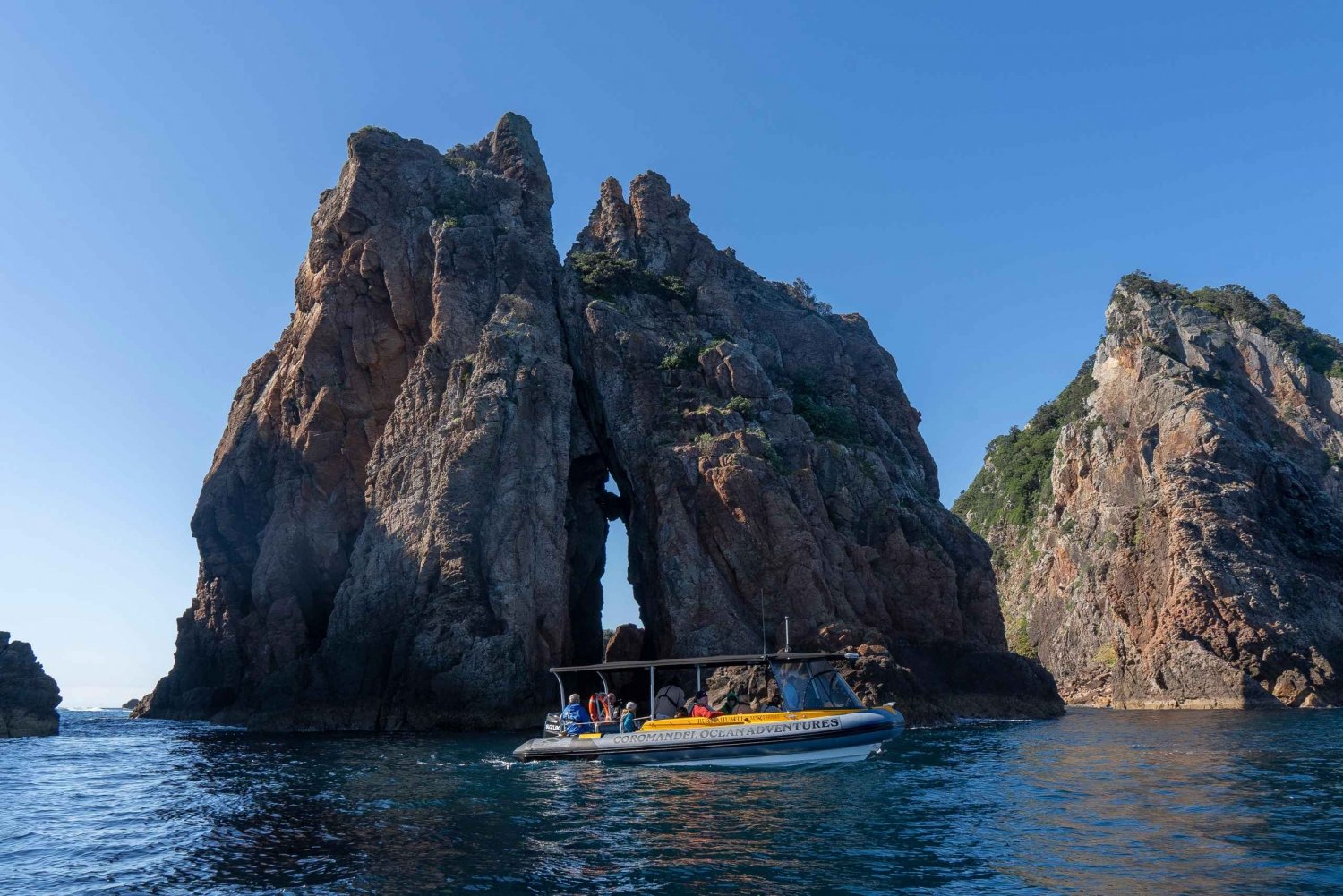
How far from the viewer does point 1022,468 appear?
97.3 metres

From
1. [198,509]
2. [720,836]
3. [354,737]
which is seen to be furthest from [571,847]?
[198,509]

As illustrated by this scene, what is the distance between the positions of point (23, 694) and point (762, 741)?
37.4 m

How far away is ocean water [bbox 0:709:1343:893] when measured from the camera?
12117 mm

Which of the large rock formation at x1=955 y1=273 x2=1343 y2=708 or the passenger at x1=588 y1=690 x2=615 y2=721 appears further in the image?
the large rock formation at x1=955 y1=273 x2=1343 y2=708

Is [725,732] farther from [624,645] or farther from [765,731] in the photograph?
[624,645]

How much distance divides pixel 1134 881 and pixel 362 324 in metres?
49.5

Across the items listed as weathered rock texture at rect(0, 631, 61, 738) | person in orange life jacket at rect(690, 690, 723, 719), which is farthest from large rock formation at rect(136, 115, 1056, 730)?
person in orange life jacket at rect(690, 690, 723, 719)

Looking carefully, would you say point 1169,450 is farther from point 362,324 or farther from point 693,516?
point 362,324

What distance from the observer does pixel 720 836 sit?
14867 mm

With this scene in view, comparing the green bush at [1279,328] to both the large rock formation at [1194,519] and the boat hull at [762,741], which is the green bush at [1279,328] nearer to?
the large rock formation at [1194,519]

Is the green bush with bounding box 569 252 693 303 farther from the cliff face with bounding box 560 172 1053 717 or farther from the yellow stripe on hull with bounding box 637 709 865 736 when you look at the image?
the yellow stripe on hull with bounding box 637 709 865 736

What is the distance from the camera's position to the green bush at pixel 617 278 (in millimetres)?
54719

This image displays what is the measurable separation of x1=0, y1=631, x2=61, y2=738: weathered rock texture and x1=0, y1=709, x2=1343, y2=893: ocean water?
16457 millimetres

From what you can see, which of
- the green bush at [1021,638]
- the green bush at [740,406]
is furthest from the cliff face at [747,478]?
the green bush at [1021,638]
